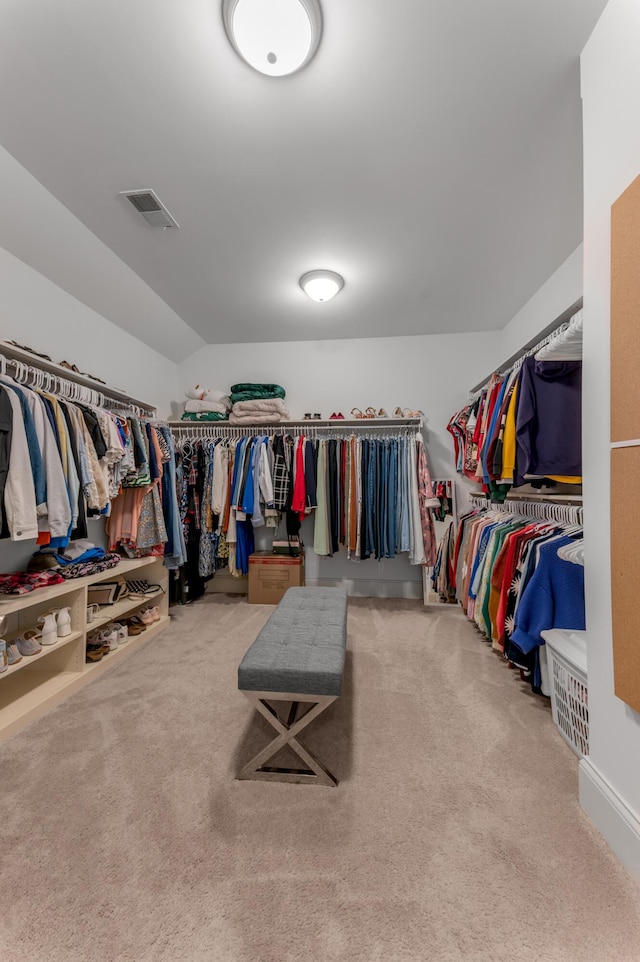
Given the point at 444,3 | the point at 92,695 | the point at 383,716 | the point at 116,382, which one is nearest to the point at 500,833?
the point at 383,716

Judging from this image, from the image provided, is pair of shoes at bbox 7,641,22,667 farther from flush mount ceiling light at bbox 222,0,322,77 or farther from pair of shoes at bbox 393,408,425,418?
pair of shoes at bbox 393,408,425,418

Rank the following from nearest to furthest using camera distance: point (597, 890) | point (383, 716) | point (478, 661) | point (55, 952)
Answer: point (55, 952), point (597, 890), point (383, 716), point (478, 661)

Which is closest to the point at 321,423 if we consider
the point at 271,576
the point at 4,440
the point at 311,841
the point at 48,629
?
the point at 271,576

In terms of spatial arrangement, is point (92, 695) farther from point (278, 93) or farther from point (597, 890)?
point (278, 93)

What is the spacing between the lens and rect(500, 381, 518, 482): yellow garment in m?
1.88

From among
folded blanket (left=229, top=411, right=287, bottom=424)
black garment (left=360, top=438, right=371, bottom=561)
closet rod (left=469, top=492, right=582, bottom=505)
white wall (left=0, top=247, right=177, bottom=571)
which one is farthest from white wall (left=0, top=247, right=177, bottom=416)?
closet rod (left=469, top=492, right=582, bottom=505)

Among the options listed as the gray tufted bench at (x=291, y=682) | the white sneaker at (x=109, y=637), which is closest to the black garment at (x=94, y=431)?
the white sneaker at (x=109, y=637)

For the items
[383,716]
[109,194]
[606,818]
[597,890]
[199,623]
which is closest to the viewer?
[597,890]

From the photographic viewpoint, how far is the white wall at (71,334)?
87.5 inches

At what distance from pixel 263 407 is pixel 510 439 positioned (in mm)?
2372

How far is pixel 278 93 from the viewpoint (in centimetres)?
147

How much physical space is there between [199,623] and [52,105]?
3.09 m

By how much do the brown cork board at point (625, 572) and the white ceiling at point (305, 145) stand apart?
151 centimetres

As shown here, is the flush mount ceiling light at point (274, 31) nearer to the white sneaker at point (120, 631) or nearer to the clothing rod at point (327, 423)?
the clothing rod at point (327, 423)
